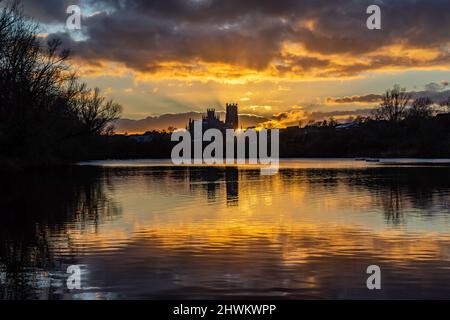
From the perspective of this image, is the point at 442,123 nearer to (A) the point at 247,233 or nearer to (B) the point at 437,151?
(B) the point at 437,151

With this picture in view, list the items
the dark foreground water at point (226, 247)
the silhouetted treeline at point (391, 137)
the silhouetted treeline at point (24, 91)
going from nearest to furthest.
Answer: the dark foreground water at point (226, 247) < the silhouetted treeline at point (24, 91) < the silhouetted treeline at point (391, 137)

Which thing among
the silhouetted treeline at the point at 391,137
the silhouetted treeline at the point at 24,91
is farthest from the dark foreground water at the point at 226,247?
the silhouetted treeline at the point at 391,137

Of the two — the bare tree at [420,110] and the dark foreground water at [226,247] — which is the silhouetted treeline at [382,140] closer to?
the bare tree at [420,110]

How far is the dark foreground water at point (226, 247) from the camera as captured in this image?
11.7 metres

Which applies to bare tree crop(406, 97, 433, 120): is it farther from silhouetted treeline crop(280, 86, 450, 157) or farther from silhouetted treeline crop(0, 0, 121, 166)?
silhouetted treeline crop(0, 0, 121, 166)

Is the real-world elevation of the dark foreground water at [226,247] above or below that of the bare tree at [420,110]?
below

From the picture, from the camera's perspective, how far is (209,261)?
1438 cm

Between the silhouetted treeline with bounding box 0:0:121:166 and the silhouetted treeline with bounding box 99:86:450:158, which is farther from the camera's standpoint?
the silhouetted treeline with bounding box 99:86:450:158

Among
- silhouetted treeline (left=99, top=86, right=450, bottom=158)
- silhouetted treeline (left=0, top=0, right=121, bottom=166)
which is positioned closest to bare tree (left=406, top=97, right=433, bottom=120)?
silhouetted treeline (left=99, top=86, right=450, bottom=158)

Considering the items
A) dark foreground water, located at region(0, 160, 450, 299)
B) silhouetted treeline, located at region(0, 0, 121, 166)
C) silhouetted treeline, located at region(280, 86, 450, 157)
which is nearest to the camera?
dark foreground water, located at region(0, 160, 450, 299)

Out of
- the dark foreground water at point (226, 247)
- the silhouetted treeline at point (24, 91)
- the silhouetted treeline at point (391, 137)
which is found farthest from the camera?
the silhouetted treeline at point (391, 137)

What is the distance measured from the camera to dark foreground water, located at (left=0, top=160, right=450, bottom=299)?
38.2ft
